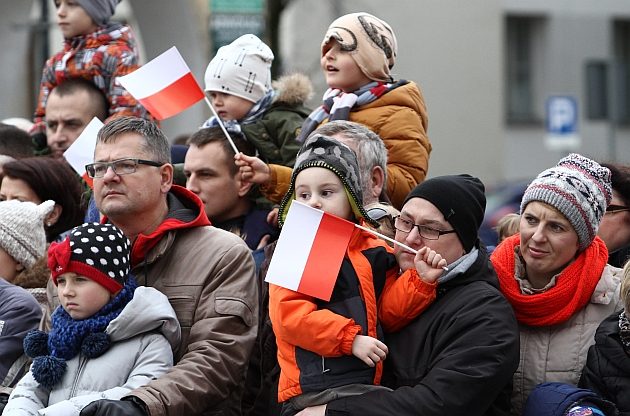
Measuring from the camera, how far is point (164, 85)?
661 cm

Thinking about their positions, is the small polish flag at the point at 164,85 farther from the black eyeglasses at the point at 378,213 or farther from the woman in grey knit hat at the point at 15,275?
the black eyeglasses at the point at 378,213

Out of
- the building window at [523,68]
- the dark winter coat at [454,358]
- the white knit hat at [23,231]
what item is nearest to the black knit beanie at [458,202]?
the dark winter coat at [454,358]

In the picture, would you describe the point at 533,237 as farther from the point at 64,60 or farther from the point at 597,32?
the point at 597,32

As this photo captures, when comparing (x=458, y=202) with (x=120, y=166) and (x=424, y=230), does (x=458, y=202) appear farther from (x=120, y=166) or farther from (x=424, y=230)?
(x=120, y=166)

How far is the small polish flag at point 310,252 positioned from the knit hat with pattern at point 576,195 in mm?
824

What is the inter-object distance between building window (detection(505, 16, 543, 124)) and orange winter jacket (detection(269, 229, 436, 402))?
24.3 meters

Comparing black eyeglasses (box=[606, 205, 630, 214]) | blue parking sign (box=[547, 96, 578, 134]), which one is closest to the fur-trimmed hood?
black eyeglasses (box=[606, 205, 630, 214])

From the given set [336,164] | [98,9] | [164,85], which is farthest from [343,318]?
[98,9]

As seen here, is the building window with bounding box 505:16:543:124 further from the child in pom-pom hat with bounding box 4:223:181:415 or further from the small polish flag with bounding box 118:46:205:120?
the child in pom-pom hat with bounding box 4:223:181:415

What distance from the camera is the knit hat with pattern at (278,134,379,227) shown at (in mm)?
4965

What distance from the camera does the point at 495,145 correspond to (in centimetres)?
2734

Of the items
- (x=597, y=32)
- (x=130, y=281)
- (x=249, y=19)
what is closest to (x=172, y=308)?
(x=130, y=281)

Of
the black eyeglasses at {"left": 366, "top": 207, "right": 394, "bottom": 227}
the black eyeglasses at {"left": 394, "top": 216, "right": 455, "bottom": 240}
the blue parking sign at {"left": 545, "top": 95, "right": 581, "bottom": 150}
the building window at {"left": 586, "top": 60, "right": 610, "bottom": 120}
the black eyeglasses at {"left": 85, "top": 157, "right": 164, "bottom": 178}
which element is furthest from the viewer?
the blue parking sign at {"left": 545, "top": 95, "right": 581, "bottom": 150}

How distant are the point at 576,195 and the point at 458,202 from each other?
536mm
